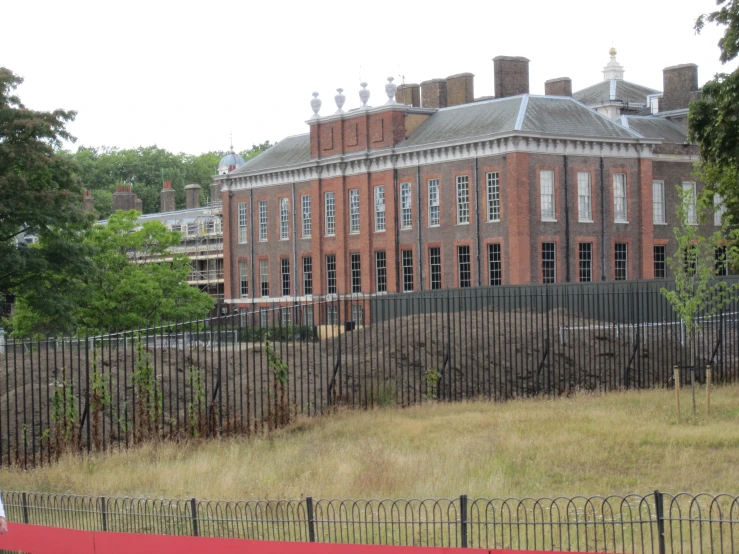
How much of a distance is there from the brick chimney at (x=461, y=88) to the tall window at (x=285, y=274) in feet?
42.0

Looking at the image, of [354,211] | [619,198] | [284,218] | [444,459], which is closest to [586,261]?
[619,198]

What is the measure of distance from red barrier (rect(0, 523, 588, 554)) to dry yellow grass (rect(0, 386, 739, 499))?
4.81 metres

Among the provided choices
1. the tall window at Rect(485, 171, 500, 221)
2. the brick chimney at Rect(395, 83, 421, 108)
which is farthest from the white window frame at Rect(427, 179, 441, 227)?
the brick chimney at Rect(395, 83, 421, 108)

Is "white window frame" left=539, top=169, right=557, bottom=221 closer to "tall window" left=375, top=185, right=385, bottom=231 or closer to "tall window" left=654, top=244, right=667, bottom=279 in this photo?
"tall window" left=654, top=244, right=667, bottom=279

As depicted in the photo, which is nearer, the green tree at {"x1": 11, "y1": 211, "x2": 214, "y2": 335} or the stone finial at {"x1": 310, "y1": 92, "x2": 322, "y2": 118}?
the green tree at {"x1": 11, "y1": 211, "x2": 214, "y2": 335}

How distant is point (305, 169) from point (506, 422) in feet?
146

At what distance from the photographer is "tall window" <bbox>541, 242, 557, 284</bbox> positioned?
5534 cm

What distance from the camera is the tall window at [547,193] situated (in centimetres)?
5543

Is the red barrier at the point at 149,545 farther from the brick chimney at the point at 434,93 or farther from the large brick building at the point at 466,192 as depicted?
the brick chimney at the point at 434,93

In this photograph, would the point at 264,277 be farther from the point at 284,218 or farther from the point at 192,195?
the point at 192,195

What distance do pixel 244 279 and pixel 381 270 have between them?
42.3 ft

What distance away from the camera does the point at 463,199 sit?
57.4 m

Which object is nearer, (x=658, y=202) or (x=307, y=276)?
(x=658, y=202)

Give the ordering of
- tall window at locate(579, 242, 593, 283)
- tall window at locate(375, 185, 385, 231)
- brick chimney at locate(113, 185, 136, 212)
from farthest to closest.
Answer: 1. brick chimney at locate(113, 185, 136, 212)
2. tall window at locate(375, 185, 385, 231)
3. tall window at locate(579, 242, 593, 283)
